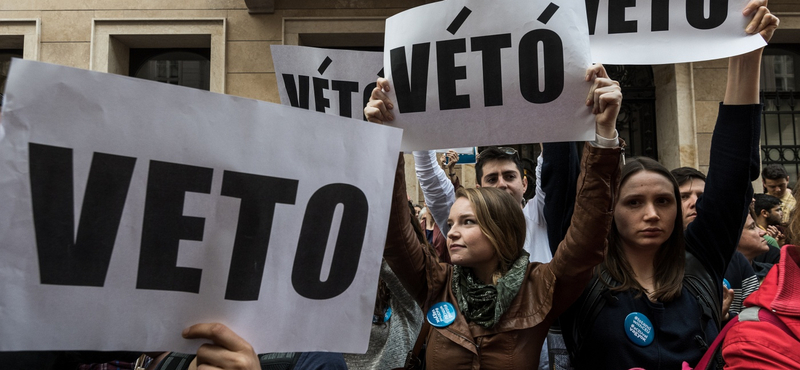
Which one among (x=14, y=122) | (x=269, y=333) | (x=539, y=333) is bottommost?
(x=539, y=333)

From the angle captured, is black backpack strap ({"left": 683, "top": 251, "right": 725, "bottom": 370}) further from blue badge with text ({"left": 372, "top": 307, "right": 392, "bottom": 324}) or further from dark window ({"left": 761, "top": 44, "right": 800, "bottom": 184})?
dark window ({"left": 761, "top": 44, "right": 800, "bottom": 184})

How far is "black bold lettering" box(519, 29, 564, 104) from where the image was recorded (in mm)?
1917

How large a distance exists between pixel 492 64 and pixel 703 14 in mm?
931

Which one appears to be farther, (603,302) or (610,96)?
(603,302)

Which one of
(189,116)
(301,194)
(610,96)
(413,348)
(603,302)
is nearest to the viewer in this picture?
(189,116)

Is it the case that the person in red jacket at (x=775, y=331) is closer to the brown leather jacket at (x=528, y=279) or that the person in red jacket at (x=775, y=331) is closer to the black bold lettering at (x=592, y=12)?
the brown leather jacket at (x=528, y=279)

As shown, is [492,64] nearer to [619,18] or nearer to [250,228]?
[619,18]

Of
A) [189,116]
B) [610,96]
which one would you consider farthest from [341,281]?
[610,96]

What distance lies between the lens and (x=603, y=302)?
2027 millimetres

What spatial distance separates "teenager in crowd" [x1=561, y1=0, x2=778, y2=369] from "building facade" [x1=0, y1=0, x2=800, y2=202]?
5952 millimetres

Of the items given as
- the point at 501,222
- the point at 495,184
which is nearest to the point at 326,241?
the point at 501,222

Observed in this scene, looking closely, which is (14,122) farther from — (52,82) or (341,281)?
(341,281)

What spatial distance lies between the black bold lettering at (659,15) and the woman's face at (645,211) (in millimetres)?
609

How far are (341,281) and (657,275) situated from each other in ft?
3.98
